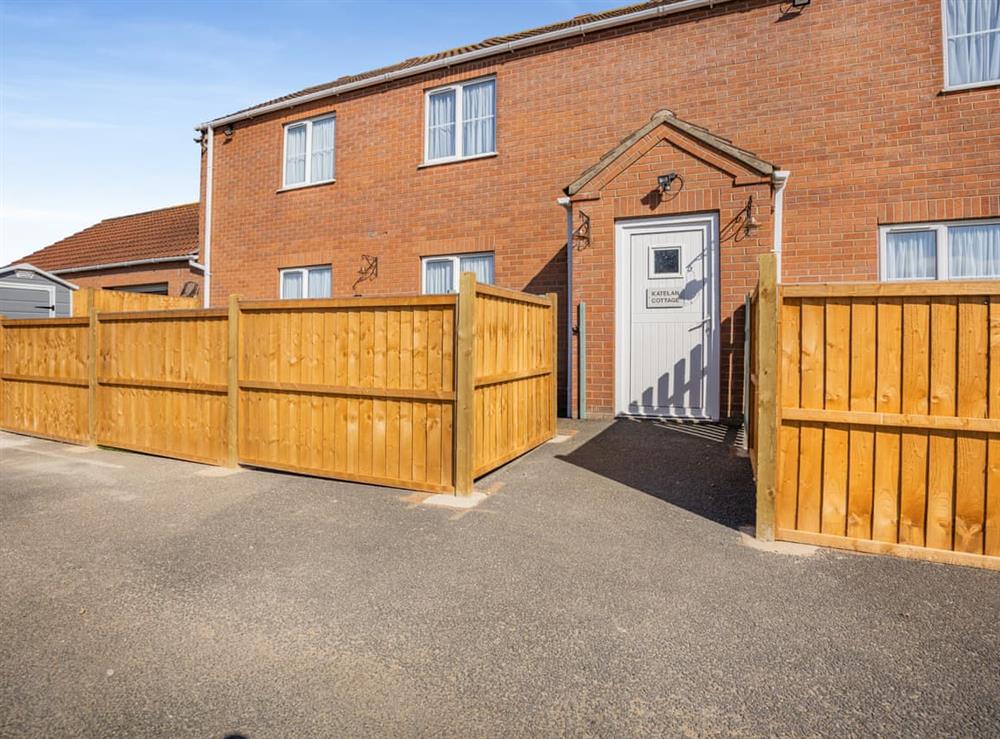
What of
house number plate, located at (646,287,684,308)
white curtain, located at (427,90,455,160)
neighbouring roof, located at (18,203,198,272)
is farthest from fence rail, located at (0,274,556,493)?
neighbouring roof, located at (18,203,198,272)

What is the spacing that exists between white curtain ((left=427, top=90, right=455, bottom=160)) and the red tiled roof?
70 centimetres

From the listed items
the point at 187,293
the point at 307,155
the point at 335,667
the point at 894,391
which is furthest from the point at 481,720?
the point at 187,293

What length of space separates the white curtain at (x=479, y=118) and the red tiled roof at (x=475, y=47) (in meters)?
0.68

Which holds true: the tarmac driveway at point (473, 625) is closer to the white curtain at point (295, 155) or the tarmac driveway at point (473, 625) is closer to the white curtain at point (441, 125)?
the white curtain at point (441, 125)

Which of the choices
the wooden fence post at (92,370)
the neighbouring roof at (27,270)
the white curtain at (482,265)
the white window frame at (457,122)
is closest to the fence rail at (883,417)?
the white curtain at (482,265)

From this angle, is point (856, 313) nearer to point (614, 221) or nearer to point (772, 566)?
point (772, 566)

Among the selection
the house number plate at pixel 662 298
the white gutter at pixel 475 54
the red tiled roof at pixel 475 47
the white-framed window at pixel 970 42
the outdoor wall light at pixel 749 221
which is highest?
the red tiled roof at pixel 475 47

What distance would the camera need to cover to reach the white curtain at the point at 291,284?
485 inches

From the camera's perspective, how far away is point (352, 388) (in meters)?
5.47

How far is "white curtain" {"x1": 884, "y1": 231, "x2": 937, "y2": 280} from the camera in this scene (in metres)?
7.74

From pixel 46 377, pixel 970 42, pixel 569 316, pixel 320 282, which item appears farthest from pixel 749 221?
pixel 46 377

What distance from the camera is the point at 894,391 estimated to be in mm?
3600

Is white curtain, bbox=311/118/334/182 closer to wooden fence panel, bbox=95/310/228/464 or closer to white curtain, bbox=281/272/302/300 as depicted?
white curtain, bbox=281/272/302/300

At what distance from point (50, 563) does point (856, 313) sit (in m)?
5.38
